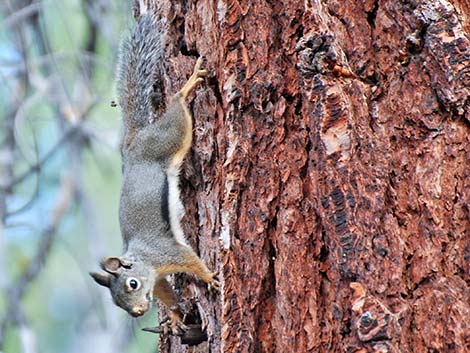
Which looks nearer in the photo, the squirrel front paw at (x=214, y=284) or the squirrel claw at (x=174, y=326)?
the squirrel front paw at (x=214, y=284)

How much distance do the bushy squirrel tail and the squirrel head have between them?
1.22 ft

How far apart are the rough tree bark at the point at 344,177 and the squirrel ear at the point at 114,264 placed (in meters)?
0.68

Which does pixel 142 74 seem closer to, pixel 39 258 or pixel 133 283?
pixel 133 283

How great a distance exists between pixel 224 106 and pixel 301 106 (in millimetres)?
215

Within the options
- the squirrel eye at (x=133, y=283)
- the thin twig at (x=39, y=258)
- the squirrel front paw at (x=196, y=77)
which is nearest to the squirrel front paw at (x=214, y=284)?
the squirrel front paw at (x=196, y=77)

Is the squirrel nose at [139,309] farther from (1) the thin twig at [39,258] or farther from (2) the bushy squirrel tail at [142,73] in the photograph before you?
(1) the thin twig at [39,258]

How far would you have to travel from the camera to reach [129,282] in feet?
7.18

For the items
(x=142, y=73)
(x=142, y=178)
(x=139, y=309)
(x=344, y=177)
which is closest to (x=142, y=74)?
(x=142, y=73)

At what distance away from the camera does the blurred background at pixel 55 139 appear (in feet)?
9.12

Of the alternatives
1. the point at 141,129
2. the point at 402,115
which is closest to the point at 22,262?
the point at 141,129

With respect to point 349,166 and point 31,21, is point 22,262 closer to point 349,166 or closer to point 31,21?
point 31,21

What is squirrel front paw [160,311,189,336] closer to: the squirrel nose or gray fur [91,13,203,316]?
gray fur [91,13,203,316]

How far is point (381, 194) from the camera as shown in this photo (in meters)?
1.30

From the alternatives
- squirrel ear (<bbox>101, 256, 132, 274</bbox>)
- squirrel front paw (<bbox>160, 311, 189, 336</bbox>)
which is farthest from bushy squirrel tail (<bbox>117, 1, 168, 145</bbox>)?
squirrel front paw (<bbox>160, 311, 189, 336</bbox>)
